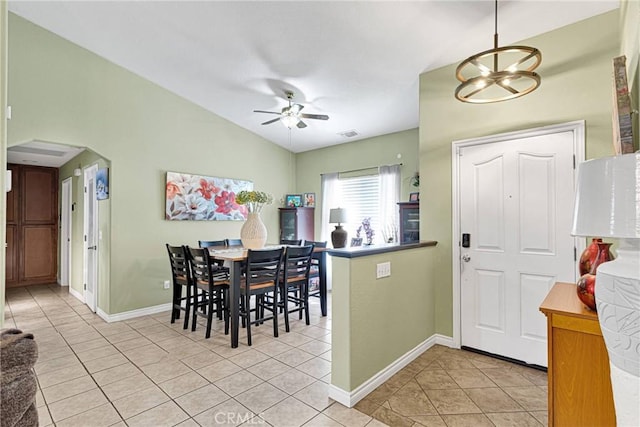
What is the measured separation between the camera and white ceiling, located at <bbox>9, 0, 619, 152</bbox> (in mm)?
2588

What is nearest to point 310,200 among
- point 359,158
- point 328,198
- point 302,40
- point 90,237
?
point 328,198

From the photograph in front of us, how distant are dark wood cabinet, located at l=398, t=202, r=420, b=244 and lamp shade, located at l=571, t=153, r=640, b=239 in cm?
318

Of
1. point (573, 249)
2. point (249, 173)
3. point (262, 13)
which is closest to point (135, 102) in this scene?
point (249, 173)

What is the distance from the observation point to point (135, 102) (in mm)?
4242

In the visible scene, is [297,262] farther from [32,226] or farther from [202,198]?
[32,226]

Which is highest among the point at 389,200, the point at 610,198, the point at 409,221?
the point at 389,200

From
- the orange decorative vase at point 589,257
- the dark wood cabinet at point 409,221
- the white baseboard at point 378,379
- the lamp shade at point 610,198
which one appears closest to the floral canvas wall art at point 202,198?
the dark wood cabinet at point 409,221

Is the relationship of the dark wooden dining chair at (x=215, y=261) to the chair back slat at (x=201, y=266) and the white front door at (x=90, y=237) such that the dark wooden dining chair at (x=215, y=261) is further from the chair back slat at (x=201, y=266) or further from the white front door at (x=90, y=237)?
the white front door at (x=90, y=237)

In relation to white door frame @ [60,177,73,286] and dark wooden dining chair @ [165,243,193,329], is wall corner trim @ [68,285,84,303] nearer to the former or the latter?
white door frame @ [60,177,73,286]

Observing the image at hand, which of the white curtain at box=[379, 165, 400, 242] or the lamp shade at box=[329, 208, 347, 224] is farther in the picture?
the white curtain at box=[379, 165, 400, 242]

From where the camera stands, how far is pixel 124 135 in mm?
4152

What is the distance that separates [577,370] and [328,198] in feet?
15.5

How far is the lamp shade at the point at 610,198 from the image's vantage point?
2.75ft

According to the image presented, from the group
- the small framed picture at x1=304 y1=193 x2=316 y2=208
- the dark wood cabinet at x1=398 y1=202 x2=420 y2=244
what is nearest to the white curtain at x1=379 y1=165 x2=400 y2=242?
the dark wood cabinet at x1=398 y1=202 x2=420 y2=244
